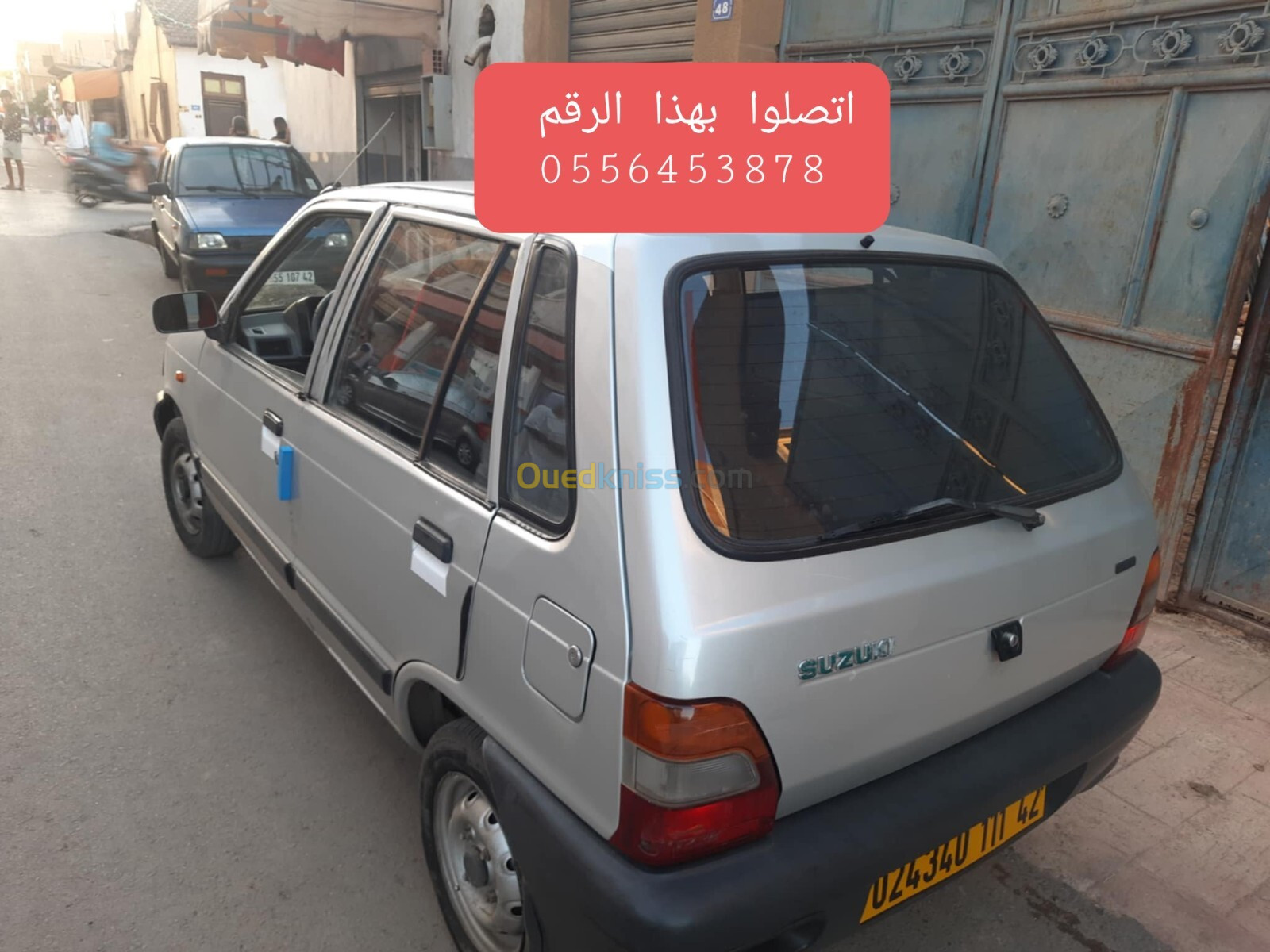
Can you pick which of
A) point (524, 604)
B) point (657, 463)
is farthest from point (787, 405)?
point (524, 604)

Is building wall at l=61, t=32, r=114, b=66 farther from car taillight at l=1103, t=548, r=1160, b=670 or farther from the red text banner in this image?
car taillight at l=1103, t=548, r=1160, b=670

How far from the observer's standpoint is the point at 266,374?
306 cm

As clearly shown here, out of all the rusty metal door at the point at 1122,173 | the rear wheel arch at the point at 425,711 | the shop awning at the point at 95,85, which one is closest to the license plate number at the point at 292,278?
the rear wheel arch at the point at 425,711

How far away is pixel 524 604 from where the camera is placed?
178cm

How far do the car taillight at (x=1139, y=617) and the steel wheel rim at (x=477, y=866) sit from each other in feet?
5.04

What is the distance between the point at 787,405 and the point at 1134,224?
319 centimetres

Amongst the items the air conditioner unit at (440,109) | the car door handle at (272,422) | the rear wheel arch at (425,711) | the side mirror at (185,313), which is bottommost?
the rear wheel arch at (425,711)

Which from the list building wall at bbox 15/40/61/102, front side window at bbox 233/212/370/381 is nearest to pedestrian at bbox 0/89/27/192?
front side window at bbox 233/212/370/381

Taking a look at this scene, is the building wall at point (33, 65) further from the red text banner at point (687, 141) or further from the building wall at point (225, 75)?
the red text banner at point (687, 141)

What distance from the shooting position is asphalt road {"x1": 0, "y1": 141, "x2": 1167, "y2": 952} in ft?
7.66

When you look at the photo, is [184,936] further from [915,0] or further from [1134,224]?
[915,0]

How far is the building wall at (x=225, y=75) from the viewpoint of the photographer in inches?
1029

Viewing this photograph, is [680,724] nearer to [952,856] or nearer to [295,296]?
[952,856]

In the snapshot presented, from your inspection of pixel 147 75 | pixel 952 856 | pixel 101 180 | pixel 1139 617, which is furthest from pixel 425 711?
pixel 147 75
